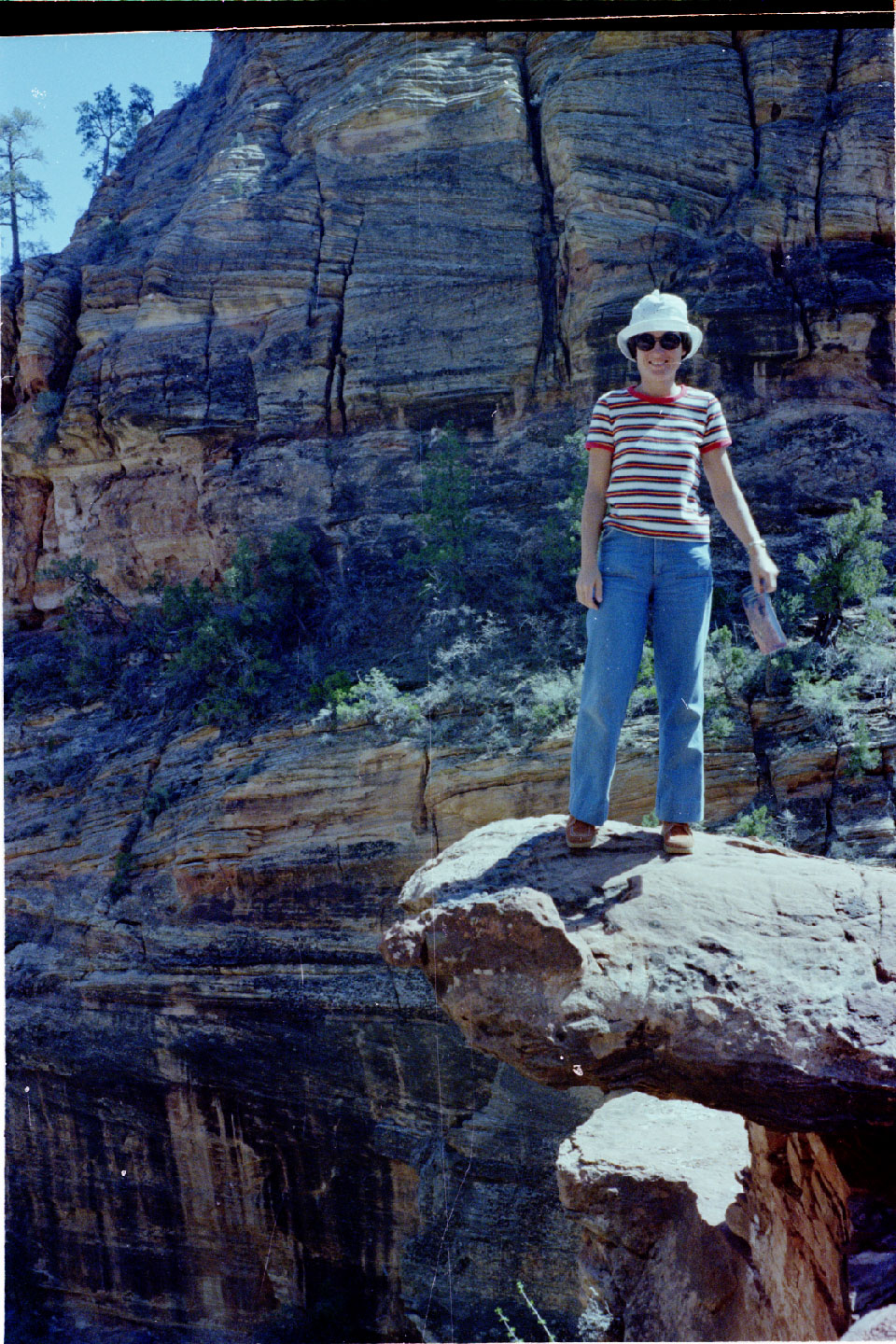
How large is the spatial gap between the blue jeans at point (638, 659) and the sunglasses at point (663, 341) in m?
0.58

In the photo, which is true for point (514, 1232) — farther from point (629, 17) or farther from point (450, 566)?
point (629, 17)

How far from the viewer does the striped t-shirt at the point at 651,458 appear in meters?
3.29

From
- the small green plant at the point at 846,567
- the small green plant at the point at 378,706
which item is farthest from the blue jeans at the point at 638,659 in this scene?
the small green plant at the point at 378,706

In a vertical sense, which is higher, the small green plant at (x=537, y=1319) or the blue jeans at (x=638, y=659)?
the blue jeans at (x=638, y=659)

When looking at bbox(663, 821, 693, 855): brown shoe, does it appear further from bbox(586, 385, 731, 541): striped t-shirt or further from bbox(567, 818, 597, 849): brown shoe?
bbox(586, 385, 731, 541): striped t-shirt

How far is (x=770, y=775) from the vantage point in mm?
6969

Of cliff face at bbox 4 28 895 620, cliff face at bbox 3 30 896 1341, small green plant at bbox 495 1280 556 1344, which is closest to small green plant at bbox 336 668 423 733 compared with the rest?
cliff face at bbox 3 30 896 1341

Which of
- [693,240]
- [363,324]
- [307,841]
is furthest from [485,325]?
[307,841]

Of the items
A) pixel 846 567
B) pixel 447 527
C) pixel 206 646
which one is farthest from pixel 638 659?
pixel 206 646

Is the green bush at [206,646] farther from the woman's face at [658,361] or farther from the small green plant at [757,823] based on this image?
the woman's face at [658,361]

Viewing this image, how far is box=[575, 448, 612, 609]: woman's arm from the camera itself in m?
3.30

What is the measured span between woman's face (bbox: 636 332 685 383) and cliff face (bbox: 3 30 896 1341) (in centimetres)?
394

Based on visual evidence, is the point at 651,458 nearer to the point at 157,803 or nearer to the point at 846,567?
the point at 846,567

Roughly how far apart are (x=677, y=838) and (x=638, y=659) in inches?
23.0
